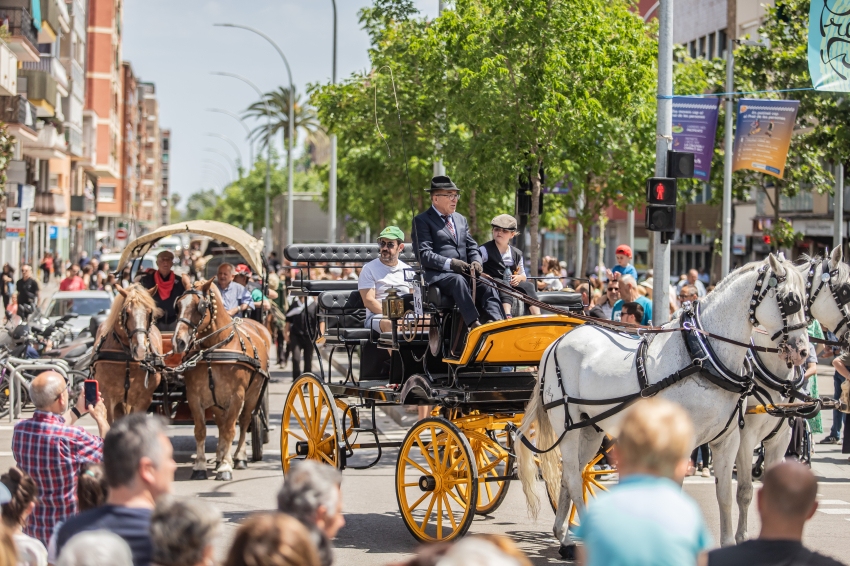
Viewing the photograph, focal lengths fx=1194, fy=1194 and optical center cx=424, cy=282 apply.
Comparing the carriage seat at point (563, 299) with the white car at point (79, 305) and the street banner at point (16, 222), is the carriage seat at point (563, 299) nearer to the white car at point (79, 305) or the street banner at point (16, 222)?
the white car at point (79, 305)

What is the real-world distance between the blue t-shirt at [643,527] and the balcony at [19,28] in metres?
39.5

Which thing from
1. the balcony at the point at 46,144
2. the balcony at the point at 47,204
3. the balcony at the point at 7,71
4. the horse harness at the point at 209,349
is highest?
the balcony at the point at 7,71

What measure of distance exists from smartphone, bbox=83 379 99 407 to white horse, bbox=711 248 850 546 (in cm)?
410

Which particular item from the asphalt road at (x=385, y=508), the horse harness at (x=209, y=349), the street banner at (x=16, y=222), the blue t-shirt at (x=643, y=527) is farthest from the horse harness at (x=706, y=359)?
the street banner at (x=16, y=222)

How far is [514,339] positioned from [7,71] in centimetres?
3168

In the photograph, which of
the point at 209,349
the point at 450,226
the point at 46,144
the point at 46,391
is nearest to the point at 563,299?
the point at 450,226

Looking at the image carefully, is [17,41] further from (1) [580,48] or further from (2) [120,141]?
(2) [120,141]

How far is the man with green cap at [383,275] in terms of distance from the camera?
34.7 feet

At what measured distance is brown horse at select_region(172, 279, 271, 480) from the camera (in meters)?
11.9

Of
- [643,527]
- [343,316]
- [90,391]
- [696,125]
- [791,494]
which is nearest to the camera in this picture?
[643,527]

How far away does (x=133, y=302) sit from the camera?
11484mm

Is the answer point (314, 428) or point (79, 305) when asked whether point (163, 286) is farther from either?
point (79, 305)

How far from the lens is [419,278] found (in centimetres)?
953

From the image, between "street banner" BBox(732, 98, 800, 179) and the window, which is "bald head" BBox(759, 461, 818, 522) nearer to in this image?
"street banner" BBox(732, 98, 800, 179)
